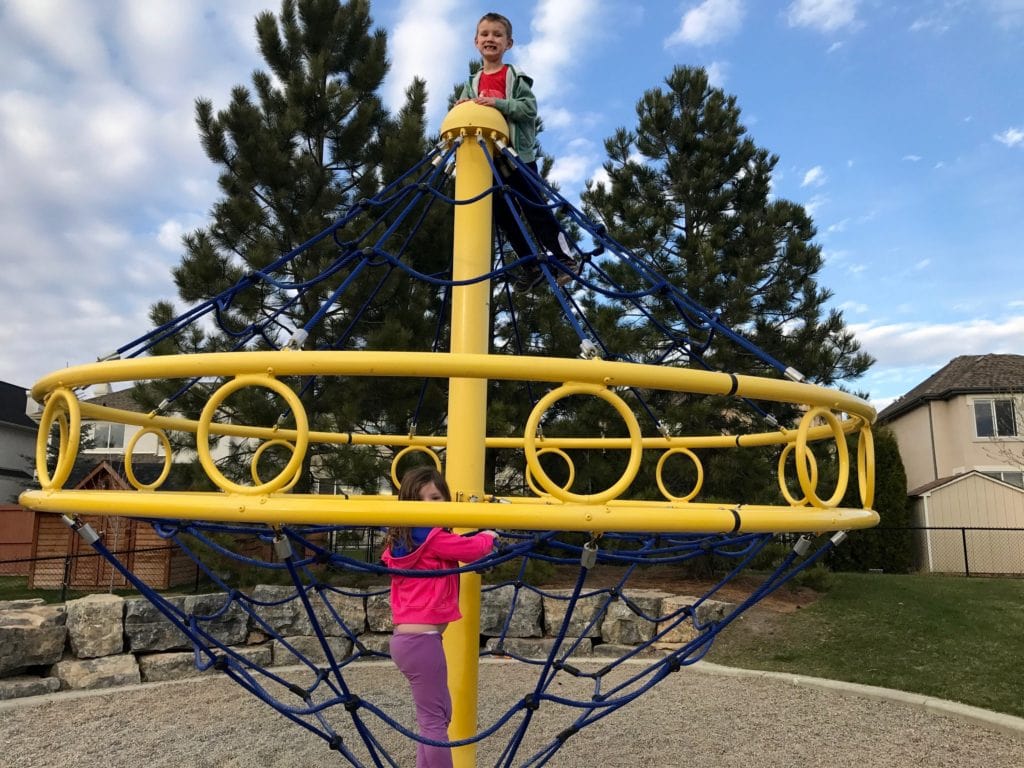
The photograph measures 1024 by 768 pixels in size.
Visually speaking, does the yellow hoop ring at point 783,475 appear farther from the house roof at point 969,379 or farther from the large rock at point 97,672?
the house roof at point 969,379

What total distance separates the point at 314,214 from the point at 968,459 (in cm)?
1857

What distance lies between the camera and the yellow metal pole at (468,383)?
2.76 metres

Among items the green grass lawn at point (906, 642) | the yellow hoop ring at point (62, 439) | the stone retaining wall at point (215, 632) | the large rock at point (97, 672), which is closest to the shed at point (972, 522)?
the green grass lawn at point (906, 642)

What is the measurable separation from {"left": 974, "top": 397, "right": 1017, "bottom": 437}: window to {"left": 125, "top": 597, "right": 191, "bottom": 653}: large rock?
65.7 ft

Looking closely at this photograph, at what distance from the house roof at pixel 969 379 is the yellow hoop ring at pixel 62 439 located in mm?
21502

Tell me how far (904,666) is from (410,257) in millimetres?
7071

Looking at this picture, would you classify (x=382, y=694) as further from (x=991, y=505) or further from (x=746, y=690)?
(x=991, y=505)

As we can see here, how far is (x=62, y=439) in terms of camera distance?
7.24 feet

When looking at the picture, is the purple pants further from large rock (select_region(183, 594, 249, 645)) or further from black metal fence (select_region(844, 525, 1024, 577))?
black metal fence (select_region(844, 525, 1024, 577))

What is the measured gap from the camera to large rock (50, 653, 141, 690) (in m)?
6.20

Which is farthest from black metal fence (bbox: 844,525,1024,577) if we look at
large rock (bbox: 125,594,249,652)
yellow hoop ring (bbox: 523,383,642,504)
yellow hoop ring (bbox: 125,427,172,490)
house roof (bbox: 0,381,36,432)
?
house roof (bbox: 0,381,36,432)

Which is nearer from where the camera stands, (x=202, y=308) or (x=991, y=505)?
(x=202, y=308)

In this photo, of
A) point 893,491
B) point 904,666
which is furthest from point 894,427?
point 904,666

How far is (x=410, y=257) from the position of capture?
9148 mm
